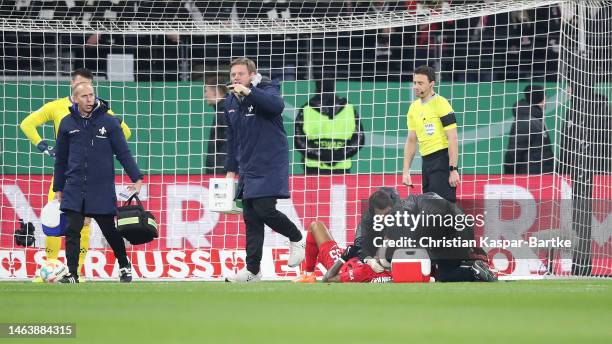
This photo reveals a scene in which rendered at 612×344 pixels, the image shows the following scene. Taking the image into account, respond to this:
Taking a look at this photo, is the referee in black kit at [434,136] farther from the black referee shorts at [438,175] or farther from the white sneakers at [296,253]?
the white sneakers at [296,253]

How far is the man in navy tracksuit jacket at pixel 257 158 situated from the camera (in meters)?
10.6

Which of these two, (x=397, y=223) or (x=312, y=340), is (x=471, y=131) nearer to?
(x=397, y=223)

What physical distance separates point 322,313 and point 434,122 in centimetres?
521

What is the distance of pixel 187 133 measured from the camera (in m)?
14.9

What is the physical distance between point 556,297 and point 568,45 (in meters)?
6.26

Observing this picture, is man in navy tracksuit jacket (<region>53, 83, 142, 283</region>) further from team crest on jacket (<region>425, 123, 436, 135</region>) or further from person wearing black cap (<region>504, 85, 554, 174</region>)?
person wearing black cap (<region>504, 85, 554, 174</region>)

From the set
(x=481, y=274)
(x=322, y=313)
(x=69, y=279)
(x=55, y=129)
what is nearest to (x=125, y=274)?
(x=69, y=279)

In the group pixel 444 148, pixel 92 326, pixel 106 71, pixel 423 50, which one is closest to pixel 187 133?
pixel 106 71

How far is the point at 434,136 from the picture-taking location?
11.8m

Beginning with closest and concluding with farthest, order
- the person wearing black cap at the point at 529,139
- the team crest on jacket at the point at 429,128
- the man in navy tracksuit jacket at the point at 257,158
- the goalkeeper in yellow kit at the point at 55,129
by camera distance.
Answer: the man in navy tracksuit jacket at the point at 257,158 < the team crest on jacket at the point at 429,128 < the goalkeeper in yellow kit at the point at 55,129 < the person wearing black cap at the point at 529,139

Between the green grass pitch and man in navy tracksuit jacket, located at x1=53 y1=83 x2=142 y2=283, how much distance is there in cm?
Result: 145

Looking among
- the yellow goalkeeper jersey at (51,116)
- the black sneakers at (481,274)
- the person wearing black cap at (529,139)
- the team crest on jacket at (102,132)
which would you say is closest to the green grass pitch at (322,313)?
the black sneakers at (481,274)

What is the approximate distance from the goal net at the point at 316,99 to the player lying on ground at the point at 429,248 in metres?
2.83

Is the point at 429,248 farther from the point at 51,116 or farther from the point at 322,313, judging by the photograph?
the point at 322,313
